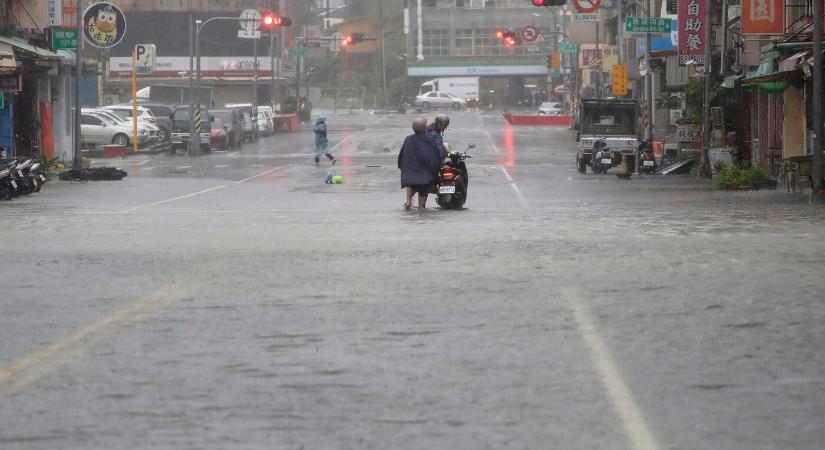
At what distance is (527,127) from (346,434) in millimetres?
80651

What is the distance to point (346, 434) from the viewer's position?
693 cm

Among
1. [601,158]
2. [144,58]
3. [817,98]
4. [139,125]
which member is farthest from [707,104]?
[144,58]

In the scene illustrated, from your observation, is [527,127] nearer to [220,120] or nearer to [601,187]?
[220,120]

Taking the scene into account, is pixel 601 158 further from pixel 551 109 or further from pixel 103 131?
pixel 551 109

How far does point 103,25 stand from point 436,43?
10379 cm

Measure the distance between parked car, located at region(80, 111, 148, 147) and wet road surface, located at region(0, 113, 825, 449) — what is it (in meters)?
40.8

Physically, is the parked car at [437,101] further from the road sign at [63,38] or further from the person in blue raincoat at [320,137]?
the road sign at [63,38]

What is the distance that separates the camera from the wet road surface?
23.4ft

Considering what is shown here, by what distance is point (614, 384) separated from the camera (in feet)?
27.0

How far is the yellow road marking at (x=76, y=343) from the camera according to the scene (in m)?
8.52

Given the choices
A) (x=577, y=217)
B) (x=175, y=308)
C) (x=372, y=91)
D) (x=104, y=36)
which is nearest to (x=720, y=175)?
(x=577, y=217)

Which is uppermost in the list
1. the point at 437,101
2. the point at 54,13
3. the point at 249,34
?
the point at 249,34

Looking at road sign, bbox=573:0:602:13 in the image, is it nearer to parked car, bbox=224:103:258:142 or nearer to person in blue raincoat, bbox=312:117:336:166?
person in blue raincoat, bbox=312:117:336:166

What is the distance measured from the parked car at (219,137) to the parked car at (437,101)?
55.6 metres
